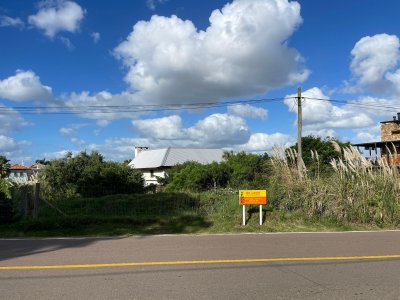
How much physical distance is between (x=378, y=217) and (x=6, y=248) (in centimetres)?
1071

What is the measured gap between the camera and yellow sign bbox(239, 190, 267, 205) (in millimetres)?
14203

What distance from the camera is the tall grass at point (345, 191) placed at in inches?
574

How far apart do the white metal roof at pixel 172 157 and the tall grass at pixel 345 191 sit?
57557mm

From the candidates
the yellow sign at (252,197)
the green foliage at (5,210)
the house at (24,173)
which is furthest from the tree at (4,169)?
the yellow sign at (252,197)

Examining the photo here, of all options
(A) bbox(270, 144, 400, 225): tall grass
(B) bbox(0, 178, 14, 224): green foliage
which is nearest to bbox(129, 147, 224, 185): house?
(A) bbox(270, 144, 400, 225): tall grass

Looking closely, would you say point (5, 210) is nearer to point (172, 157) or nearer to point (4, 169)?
point (4, 169)

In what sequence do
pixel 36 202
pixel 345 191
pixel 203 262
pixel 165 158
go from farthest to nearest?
1. pixel 165 158
2. pixel 345 191
3. pixel 36 202
4. pixel 203 262

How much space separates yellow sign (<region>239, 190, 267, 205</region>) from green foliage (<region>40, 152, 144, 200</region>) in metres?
18.2

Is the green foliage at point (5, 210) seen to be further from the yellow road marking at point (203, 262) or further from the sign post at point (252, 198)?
the sign post at point (252, 198)

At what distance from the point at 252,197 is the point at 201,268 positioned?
262 inches

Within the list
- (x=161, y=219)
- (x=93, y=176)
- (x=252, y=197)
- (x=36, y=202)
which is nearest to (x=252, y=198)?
(x=252, y=197)

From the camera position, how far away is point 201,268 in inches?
→ 309

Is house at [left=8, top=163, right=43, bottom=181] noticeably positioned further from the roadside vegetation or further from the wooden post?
the wooden post

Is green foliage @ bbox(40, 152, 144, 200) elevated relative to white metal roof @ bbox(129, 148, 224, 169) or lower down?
lower down
